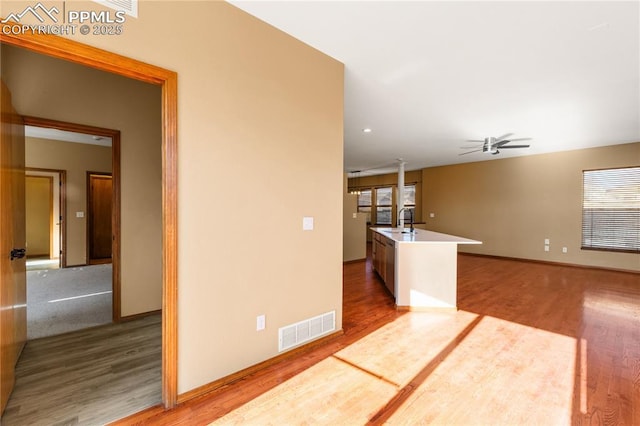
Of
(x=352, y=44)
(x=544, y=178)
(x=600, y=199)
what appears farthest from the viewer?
(x=544, y=178)

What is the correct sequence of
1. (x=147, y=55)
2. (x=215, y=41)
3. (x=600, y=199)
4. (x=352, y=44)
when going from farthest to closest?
(x=600, y=199)
(x=352, y=44)
(x=215, y=41)
(x=147, y=55)

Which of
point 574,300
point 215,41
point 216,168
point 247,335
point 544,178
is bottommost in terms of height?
point 574,300

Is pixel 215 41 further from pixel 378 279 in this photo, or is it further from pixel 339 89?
pixel 378 279

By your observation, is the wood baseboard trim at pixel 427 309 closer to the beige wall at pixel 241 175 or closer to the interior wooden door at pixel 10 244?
the beige wall at pixel 241 175

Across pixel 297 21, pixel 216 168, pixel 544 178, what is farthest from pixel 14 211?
pixel 544 178

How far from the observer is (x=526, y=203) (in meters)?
7.17

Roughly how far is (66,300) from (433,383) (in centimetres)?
469

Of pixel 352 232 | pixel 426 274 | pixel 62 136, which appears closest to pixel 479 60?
pixel 426 274

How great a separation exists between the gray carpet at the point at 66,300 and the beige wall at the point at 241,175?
83.1 inches

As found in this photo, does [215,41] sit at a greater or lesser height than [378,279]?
greater

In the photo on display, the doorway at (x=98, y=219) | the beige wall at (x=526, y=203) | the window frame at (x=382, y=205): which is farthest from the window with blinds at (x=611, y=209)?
the doorway at (x=98, y=219)

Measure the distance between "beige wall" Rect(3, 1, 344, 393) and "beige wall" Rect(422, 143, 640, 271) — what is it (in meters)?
6.71

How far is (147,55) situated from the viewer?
1743mm

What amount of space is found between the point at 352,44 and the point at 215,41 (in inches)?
47.7
